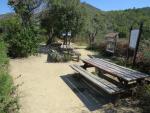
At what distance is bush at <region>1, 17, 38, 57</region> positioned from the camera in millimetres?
15352

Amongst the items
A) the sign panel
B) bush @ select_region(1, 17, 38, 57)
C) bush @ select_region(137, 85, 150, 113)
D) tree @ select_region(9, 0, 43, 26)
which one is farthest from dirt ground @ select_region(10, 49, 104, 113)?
tree @ select_region(9, 0, 43, 26)

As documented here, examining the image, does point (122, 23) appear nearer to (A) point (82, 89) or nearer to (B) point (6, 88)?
(A) point (82, 89)

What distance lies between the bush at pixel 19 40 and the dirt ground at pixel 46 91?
Result: 2.39 metres

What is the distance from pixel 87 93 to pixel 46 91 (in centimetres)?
126

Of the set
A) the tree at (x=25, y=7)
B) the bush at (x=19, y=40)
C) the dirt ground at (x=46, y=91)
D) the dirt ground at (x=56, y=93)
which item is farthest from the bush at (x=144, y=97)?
the tree at (x=25, y=7)

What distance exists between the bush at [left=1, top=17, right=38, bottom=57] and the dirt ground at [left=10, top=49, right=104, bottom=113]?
2392 millimetres

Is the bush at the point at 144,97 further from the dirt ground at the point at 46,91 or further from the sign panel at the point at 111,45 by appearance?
the sign panel at the point at 111,45

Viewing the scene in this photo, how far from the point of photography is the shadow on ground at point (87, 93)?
7.16 m

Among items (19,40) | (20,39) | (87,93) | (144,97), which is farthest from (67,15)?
(144,97)

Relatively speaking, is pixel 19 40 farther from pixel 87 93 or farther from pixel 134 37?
pixel 87 93

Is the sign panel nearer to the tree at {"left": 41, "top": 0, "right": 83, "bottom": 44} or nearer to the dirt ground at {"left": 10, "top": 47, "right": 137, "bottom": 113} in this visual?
the tree at {"left": 41, "top": 0, "right": 83, "bottom": 44}

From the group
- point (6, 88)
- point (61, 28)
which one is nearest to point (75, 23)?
point (61, 28)

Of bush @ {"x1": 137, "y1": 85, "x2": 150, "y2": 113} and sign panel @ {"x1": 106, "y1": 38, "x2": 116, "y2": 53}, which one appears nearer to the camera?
bush @ {"x1": 137, "y1": 85, "x2": 150, "y2": 113}

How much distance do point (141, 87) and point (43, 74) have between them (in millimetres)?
4815
